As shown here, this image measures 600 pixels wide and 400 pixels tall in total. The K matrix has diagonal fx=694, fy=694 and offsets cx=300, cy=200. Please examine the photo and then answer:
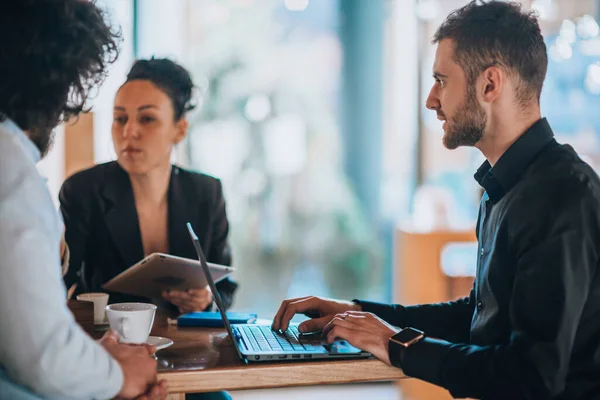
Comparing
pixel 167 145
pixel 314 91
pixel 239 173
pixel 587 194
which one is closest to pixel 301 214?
pixel 239 173

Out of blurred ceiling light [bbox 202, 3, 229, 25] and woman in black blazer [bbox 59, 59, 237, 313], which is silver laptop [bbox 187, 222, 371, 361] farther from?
blurred ceiling light [bbox 202, 3, 229, 25]

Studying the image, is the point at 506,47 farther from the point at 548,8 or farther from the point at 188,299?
the point at 548,8

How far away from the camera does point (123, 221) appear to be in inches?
88.4

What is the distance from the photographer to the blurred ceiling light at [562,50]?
13.4 feet

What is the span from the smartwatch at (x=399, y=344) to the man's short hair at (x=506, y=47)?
0.58 meters

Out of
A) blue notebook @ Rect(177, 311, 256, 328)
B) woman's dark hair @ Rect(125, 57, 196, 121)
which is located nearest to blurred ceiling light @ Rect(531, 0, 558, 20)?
woman's dark hair @ Rect(125, 57, 196, 121)

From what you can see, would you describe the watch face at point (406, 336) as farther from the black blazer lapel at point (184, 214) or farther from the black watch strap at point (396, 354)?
the black blazer lapel at point (184, 214)

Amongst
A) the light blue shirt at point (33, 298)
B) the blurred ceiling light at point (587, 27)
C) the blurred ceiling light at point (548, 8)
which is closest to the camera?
the light blue shirt at point (33, 298)

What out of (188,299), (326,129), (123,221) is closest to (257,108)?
(326,129)

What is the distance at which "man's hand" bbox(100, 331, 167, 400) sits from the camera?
1.17m

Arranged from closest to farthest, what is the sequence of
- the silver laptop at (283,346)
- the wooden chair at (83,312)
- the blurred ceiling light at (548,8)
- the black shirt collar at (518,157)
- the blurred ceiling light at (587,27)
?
the silver laptop at (283,346)
the black shirt collar at (518,157)
the wooden chair at (83,312)
the blurred ceiling light at (587,27)
the blurred ceiling light at (548,8)

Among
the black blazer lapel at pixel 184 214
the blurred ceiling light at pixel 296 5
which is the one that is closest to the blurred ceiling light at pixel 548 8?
the blurred ceiling light at pixel 296 5

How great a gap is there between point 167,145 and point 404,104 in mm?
2309

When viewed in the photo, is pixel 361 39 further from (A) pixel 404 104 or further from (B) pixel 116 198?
(B) pixel 116 198
